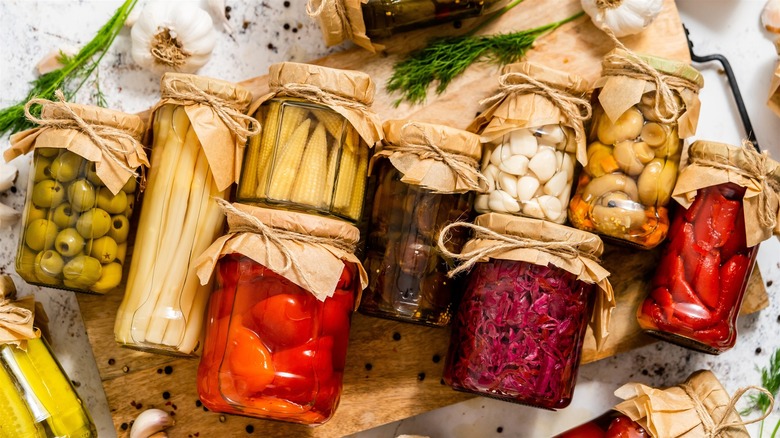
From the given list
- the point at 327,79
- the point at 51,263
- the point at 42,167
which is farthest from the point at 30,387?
the point at 327,79

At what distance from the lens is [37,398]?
1.79 m

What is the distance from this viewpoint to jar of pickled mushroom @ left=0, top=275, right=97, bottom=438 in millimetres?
1757

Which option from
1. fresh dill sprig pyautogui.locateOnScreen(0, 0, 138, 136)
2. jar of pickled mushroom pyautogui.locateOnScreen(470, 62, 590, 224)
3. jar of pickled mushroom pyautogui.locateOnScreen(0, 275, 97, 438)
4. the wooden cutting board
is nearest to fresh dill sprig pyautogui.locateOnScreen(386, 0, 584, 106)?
the wooden cutting board

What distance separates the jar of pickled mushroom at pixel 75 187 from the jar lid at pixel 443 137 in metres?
0.62

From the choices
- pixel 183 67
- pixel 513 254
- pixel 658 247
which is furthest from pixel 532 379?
pixel 183 67

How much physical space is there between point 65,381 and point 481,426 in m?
1.16

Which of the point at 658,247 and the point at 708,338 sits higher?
the point at 658,247

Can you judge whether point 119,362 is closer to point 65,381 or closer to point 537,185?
point 65,381

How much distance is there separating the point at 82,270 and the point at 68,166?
0.81 feet

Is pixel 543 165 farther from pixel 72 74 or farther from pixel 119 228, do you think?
pixel 72 74

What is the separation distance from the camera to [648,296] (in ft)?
6.30

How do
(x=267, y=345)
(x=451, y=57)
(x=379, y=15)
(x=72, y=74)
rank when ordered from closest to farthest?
(x=267, y=345), (x=379, y=15), (x=451, y=57), (x=72, y=74)

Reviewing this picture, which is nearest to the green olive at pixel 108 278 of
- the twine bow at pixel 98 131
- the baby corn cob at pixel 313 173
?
the twine bow at pixel 98 131

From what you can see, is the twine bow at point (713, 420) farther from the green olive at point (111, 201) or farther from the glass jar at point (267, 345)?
the green olive at point (111, 201)
